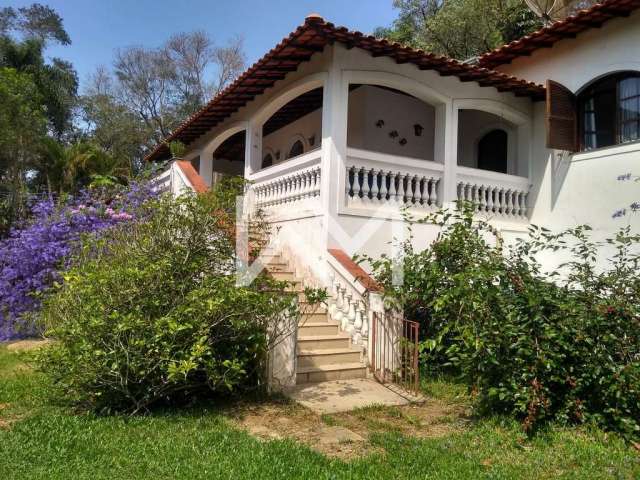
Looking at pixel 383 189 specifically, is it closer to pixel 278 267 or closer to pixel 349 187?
pixel 349 187

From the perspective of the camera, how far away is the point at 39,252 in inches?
332

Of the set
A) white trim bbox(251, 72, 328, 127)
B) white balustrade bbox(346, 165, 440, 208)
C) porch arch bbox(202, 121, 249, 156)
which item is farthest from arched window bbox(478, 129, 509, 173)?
porch arch bbox(202, 121, 249, 156)

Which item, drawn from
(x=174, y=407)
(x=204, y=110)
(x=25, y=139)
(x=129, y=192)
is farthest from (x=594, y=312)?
(x=25, y=139)

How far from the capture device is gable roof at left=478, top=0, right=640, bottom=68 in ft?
27.0

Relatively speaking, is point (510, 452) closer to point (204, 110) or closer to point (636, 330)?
point (636, 330)

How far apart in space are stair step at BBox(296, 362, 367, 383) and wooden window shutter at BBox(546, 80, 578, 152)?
576 cm

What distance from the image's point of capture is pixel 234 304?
4883 mm

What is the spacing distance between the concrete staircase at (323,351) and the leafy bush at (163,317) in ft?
2.60

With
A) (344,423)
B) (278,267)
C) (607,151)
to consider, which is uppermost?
(607,151)

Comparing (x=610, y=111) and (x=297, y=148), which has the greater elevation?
(x=297, y=148)

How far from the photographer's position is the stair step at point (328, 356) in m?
6.08

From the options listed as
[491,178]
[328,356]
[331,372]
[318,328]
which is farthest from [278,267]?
[491,178]

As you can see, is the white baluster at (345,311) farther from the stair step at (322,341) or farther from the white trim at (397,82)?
the white trim at (397,82)

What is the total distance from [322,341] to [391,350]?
900mm
